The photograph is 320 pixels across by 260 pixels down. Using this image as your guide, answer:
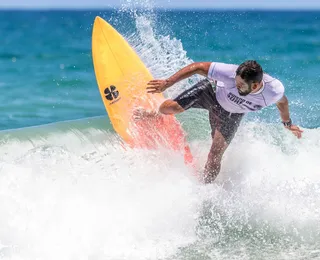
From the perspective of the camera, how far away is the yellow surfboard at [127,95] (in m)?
6.45

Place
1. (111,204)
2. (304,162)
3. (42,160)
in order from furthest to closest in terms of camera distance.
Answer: (304,162), (42,160), (111,204)

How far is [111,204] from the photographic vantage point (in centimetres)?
514

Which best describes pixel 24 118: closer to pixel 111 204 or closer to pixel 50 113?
pixel 50 113

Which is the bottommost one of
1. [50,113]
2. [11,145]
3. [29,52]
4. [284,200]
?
[29,52]

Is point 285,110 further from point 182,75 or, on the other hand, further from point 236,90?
point 182,75

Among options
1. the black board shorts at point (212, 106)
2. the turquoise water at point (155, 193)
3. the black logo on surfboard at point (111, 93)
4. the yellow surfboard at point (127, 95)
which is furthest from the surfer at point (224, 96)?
the black logo on surfboard at point (111, 93)

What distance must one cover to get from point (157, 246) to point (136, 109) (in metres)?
2.27

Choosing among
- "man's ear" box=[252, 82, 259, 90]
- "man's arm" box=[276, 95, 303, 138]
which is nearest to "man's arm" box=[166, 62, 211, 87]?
"man's ear" box=[252, 82, 259, 90]

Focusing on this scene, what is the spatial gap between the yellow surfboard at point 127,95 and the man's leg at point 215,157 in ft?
1.86

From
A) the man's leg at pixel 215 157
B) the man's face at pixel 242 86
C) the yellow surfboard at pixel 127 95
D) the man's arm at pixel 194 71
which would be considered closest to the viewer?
the man's face at pixel 242 86

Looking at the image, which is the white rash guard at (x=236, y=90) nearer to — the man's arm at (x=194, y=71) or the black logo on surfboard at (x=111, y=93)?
the man's arm at (x=194, y=71)

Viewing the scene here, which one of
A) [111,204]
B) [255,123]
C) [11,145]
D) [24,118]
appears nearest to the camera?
[111,204]

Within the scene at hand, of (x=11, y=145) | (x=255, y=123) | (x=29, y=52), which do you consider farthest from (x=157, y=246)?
(x=29, y=52)

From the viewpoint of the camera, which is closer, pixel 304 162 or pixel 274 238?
pixel 274 238
